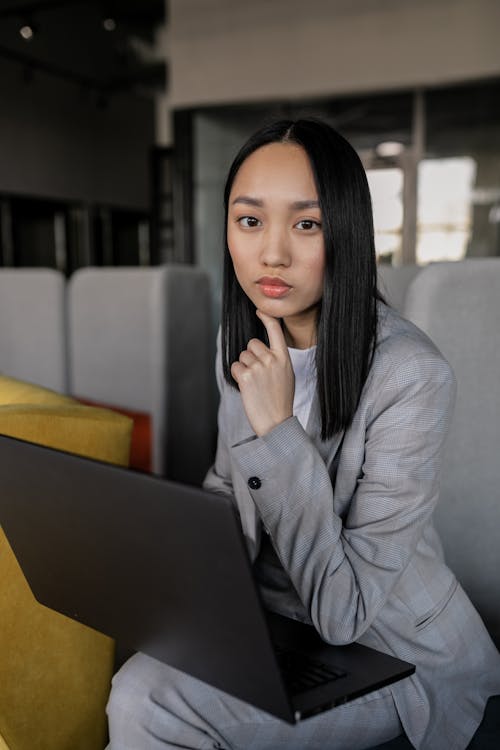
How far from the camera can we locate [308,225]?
1130mm

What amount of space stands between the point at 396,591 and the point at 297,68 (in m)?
6.20

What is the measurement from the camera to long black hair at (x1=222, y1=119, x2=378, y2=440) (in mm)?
Answer: 1117

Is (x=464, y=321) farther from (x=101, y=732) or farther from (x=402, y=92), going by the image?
(x=402, y=92)

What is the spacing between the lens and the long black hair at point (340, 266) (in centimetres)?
112

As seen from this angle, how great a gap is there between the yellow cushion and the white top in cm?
37

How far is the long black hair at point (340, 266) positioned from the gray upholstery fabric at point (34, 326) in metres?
2.68

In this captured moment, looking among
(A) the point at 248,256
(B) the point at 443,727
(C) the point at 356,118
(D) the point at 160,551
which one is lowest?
(B) the point at 443,727

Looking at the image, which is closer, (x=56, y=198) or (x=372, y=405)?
(x=372, y=405)

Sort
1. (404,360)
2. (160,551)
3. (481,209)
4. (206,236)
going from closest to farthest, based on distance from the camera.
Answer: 1. (160,551)
2. (404,360)
3. (481,209)
4. (206,236)

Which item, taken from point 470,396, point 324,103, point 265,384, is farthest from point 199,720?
point 324,103

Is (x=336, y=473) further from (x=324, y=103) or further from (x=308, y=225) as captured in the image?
Answer: (x=324, y=103)

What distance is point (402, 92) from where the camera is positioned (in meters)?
6.51

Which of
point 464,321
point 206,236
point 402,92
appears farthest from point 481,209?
point 464,321

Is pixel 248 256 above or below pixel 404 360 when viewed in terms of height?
above
